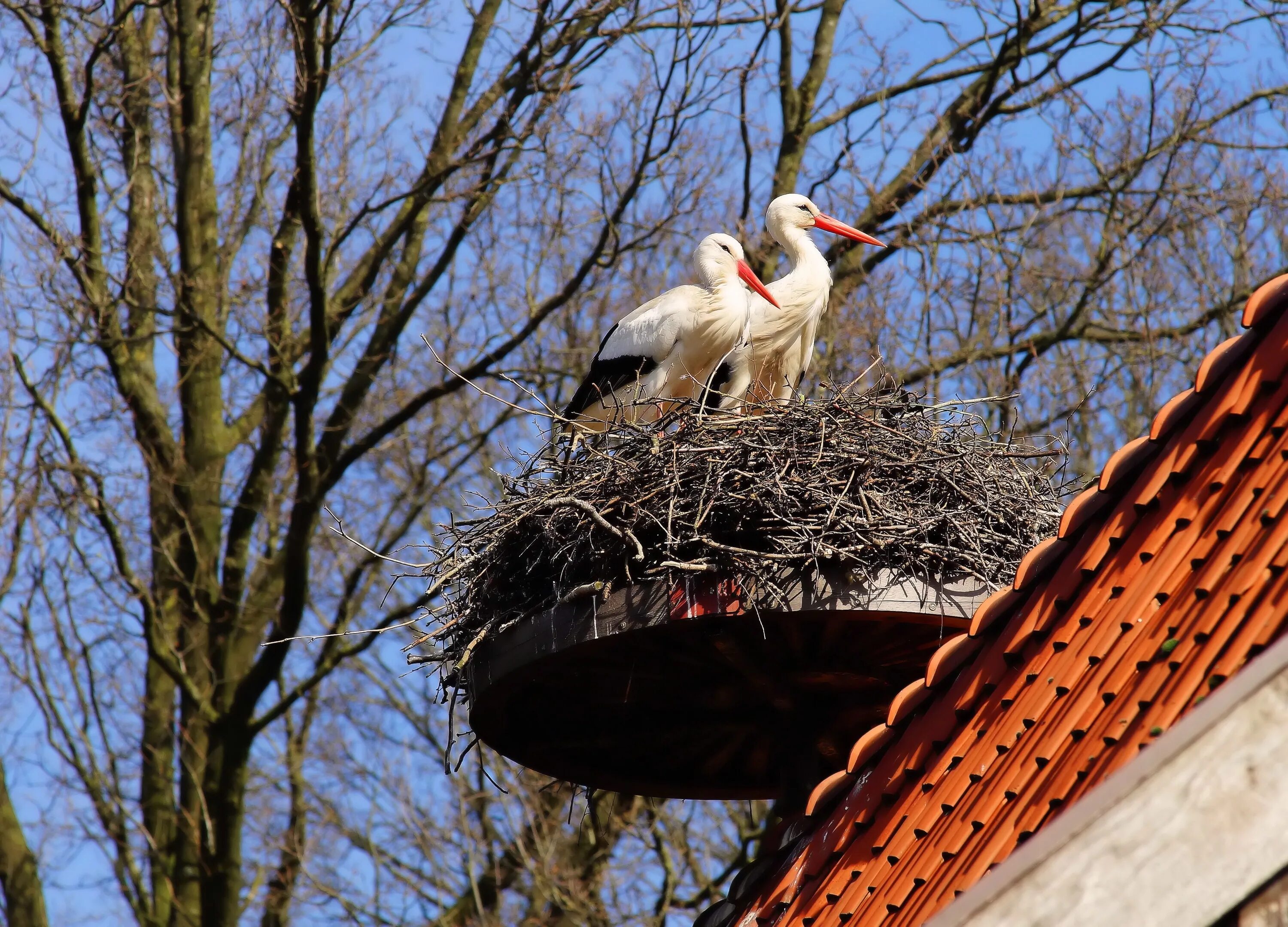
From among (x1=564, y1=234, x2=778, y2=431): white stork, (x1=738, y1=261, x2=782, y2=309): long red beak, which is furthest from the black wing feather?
(x1=738, y1=261, x2=782, y2=309): long red beak

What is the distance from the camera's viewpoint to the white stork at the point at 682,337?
7.86 m

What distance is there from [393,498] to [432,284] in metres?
3.11

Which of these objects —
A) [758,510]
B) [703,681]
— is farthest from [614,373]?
[758,510]

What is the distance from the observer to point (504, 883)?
13.0 metres

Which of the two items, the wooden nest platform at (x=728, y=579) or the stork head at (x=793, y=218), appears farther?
the stork head at (x=793, y=218)

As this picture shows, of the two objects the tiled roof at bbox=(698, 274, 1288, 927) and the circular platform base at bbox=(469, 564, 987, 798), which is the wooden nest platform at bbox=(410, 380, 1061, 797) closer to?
the circular platform base at bbox=(469, 564, 987, 798)

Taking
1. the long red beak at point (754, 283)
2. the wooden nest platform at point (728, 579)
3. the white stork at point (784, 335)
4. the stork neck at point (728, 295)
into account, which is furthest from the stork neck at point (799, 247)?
the wooden nest platform at point (728, 579)

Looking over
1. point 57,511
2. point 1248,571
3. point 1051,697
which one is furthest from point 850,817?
point 57,511

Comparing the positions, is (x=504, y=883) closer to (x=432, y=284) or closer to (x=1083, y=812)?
(x=432, y=284)

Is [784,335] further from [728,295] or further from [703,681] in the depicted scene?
[703,681]

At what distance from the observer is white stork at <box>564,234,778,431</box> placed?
786 centimetres

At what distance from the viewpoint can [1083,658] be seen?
3.96 m

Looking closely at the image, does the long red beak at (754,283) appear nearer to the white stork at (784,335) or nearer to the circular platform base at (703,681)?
the white stork at (784,335)

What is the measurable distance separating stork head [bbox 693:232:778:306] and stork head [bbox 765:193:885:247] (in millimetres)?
473
